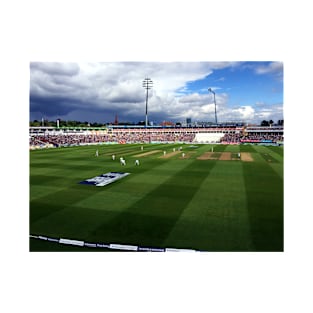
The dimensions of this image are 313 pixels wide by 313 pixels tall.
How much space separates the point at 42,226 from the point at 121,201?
3984 millimetres

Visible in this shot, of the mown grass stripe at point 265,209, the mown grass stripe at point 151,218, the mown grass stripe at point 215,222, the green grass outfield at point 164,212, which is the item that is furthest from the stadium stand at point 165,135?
the mown grass stripe at point 215,222

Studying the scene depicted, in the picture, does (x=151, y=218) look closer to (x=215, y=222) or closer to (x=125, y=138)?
(x=215, y=222)

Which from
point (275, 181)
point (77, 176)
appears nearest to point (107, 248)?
point (77, 176)

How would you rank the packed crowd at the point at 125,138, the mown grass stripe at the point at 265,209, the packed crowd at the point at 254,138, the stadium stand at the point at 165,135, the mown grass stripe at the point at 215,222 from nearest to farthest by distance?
1. the mown grass stripe at the point at 215,222
2. the mown grass stripe at the point at 265,209
3. the packed crowd at the point at 125,138
4. the packed crowd at the point at 254,138
5. the stadium stand at the point at 165,135

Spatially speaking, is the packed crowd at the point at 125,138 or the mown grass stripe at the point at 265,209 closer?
the mown grass stripe at the point at 265,209

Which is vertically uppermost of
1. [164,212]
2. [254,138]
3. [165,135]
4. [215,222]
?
[165,135]

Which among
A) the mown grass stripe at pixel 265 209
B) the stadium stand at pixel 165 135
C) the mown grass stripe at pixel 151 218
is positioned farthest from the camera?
the stadium stand at pixel 165 135

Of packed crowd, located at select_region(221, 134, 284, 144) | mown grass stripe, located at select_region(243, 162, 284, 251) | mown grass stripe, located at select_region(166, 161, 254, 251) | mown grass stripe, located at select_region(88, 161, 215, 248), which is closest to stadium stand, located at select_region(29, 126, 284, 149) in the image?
packed crowd, located at select_region(221, 134, 284, 144)

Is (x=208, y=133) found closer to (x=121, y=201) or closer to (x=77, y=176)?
(x=77, y=176)

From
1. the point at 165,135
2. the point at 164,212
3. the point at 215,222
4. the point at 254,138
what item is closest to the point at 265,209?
the point at 215,222

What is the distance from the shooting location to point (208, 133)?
264 ft

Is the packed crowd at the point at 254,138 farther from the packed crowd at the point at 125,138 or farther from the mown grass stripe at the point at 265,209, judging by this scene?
the mown grass stripe at the point at 265,209

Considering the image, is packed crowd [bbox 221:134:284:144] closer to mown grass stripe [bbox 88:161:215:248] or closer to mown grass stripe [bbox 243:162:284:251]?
mown grass stripe [bbox 243:162:284:251]

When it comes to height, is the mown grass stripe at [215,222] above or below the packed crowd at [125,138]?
below
